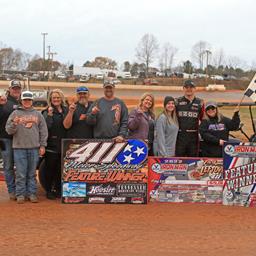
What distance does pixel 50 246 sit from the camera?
205 inches

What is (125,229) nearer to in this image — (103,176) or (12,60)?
(103,176)

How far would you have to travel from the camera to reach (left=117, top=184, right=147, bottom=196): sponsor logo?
289 inches

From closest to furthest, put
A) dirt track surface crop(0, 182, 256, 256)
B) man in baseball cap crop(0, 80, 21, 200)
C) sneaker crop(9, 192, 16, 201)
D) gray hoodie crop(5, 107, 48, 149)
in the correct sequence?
dirt track surface crop(0, 182, 256, 256)
gray hoodie crop(5, 107, 48, 149)
man in baseball cap crop(0, 80, 21, 200)
sneaker crop(9, 192, 16, 201)

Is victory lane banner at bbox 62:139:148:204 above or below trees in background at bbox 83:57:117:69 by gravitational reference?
below

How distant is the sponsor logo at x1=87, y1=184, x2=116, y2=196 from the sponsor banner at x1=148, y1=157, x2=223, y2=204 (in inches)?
23.9

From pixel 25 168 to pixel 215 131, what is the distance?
3069 mm

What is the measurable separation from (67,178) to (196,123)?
2.25 metres

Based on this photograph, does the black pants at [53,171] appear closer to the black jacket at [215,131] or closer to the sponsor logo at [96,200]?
the sponsor logo at [96,200]

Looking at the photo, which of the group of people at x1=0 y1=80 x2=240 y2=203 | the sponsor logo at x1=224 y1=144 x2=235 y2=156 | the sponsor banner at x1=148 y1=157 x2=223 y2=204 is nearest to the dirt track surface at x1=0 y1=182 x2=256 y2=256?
the sponsor banner at x1=148 y1=157 x2=223 y2=204

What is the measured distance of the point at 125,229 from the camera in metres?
5.92

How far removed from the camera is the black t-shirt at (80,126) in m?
7.42

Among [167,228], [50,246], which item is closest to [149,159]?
[167,228]

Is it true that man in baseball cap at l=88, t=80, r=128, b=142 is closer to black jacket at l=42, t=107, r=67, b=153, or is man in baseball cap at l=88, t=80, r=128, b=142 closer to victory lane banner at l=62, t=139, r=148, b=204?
victory lane banner at l=62, t=139, r=148, b=204

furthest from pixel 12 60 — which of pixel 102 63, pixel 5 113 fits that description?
pixel 5 113
